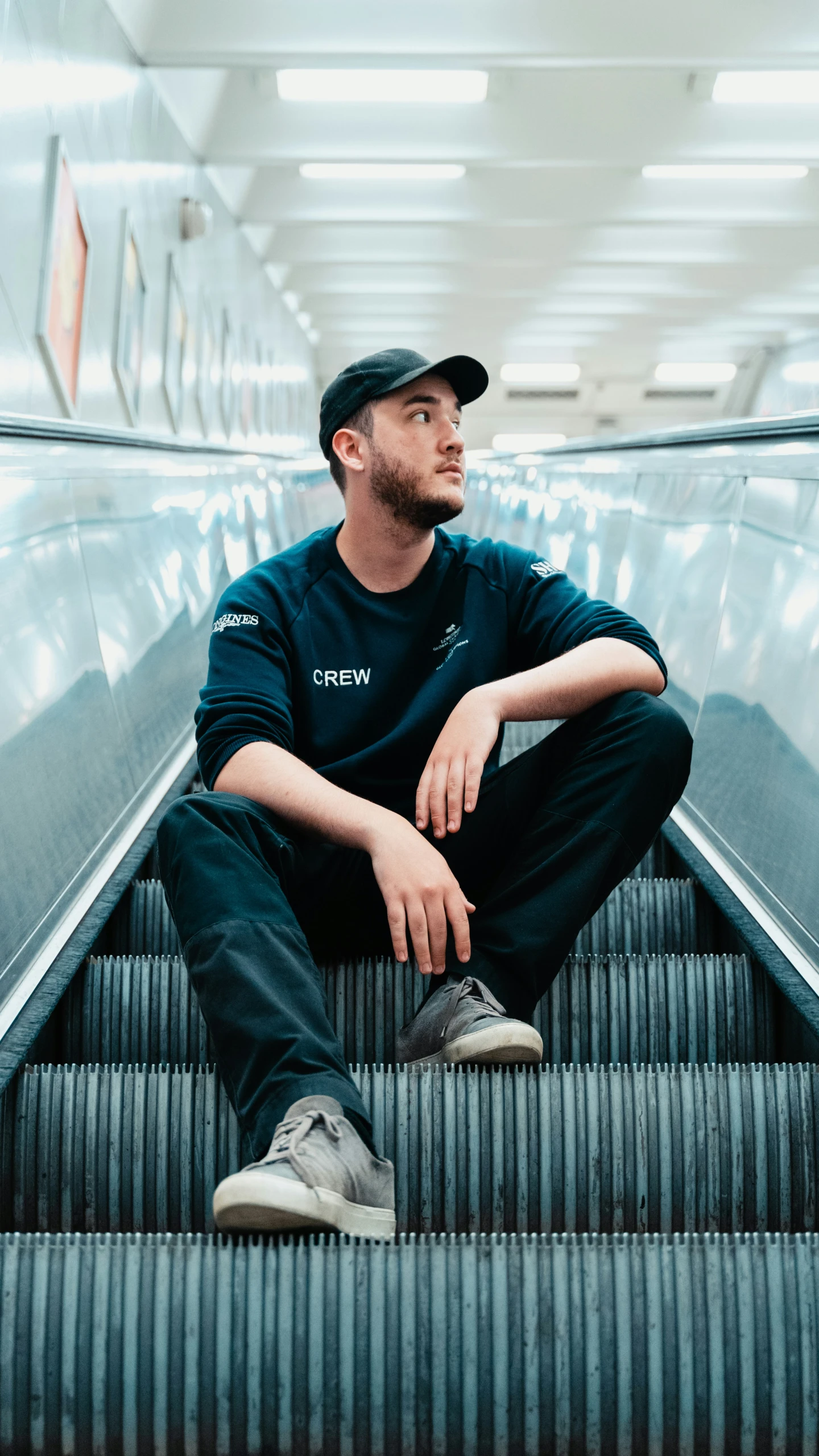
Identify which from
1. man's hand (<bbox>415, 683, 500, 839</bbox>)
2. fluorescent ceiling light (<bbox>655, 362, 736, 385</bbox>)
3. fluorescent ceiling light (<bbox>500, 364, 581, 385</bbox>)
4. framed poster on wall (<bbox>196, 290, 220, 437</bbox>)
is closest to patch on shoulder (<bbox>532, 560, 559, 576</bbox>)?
man's hand (<bbox>415, 683, 500, 839</bbox>)

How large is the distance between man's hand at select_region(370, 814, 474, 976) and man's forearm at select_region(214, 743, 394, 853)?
8cm

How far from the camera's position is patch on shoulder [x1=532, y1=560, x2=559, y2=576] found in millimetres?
Result: 2293

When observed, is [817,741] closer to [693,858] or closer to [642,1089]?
[693,858]

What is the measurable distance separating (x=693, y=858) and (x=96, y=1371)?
5.20 feet

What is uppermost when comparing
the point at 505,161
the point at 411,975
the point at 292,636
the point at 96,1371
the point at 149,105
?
the point at 505,161

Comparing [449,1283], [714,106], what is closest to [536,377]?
[714,106]

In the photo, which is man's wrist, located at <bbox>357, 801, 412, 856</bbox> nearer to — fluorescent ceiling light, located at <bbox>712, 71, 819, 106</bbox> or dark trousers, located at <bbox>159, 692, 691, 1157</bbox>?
dark trousers, located at <bbox>159, 692, 691, 1157</bbox>

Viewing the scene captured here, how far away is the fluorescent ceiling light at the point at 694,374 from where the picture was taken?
19.7m

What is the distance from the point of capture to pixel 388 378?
2.26 meters

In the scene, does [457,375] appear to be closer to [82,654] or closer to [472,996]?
[82,654]

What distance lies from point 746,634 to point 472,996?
3.87 feet

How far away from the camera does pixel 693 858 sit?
248 centimetres

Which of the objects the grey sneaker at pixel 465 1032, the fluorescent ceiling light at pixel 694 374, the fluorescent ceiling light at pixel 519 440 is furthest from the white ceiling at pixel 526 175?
the grey sneaker at pixel 465 1032

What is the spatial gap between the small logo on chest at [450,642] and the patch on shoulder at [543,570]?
182 mm
